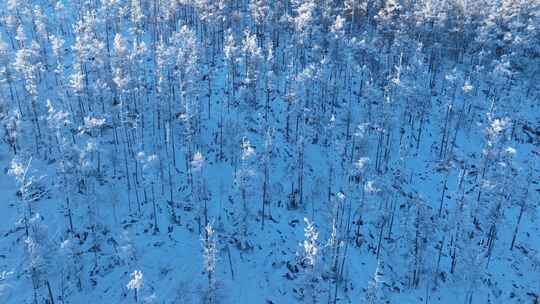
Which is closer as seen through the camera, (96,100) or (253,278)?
(253,278)

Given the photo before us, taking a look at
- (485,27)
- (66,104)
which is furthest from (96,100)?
(485,27)

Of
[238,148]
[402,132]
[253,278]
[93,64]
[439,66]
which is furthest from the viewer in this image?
[439,66]

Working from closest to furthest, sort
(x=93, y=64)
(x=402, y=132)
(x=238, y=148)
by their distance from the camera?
1. (x=238, y=148)
2. (x=93, y=64)
3. (x=402, y=132)

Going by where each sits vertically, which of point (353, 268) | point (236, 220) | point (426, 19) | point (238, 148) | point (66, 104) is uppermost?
point (426, 19)

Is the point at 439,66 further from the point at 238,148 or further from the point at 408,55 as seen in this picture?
the point at 238,148

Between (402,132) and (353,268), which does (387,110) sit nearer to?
(402,132)

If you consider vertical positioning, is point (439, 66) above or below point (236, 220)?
above
